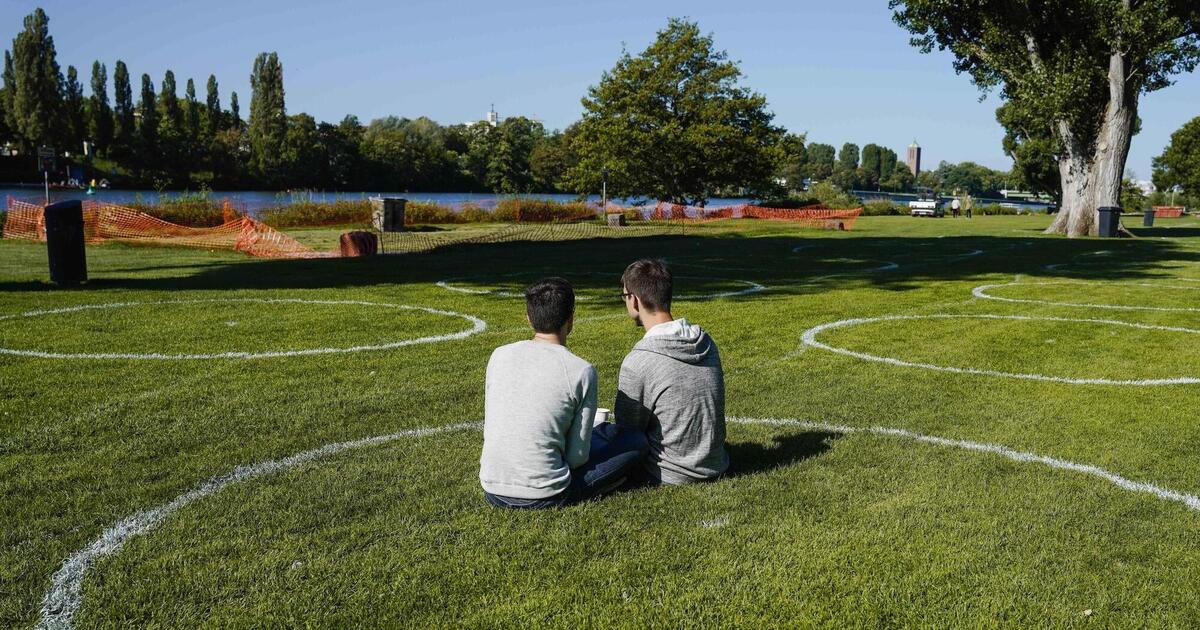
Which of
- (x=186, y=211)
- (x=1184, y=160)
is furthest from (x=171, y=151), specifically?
(x=1184, y=160)

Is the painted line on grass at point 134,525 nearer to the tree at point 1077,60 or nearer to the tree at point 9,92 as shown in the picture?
the tree at point 1077,60

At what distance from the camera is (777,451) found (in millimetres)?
5695

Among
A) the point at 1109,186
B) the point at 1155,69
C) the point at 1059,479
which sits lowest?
the point at 1059,479

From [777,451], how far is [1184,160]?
4274 inches

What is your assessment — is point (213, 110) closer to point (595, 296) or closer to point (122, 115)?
point (122, 115)

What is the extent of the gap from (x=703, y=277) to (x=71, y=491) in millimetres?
13357

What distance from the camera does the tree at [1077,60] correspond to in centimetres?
3167

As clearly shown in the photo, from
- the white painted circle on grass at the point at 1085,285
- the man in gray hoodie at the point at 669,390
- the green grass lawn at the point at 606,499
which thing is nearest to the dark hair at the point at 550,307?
the man in gray hoodie at the point at 669,390

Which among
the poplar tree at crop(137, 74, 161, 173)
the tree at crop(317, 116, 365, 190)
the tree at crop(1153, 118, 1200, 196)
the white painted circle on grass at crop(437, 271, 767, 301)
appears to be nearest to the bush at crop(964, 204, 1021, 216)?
the tree at crop(1153, 118, 1200, 196)

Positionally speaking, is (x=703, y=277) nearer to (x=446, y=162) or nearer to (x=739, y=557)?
(x=739, y=557)

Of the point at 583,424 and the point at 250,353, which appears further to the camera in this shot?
the point at 250,353

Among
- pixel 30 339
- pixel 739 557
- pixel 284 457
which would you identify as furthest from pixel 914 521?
pixel 30 339

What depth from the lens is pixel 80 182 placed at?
74375mm

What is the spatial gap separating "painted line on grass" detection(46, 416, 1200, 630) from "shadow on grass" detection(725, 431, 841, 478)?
29 centimetres
